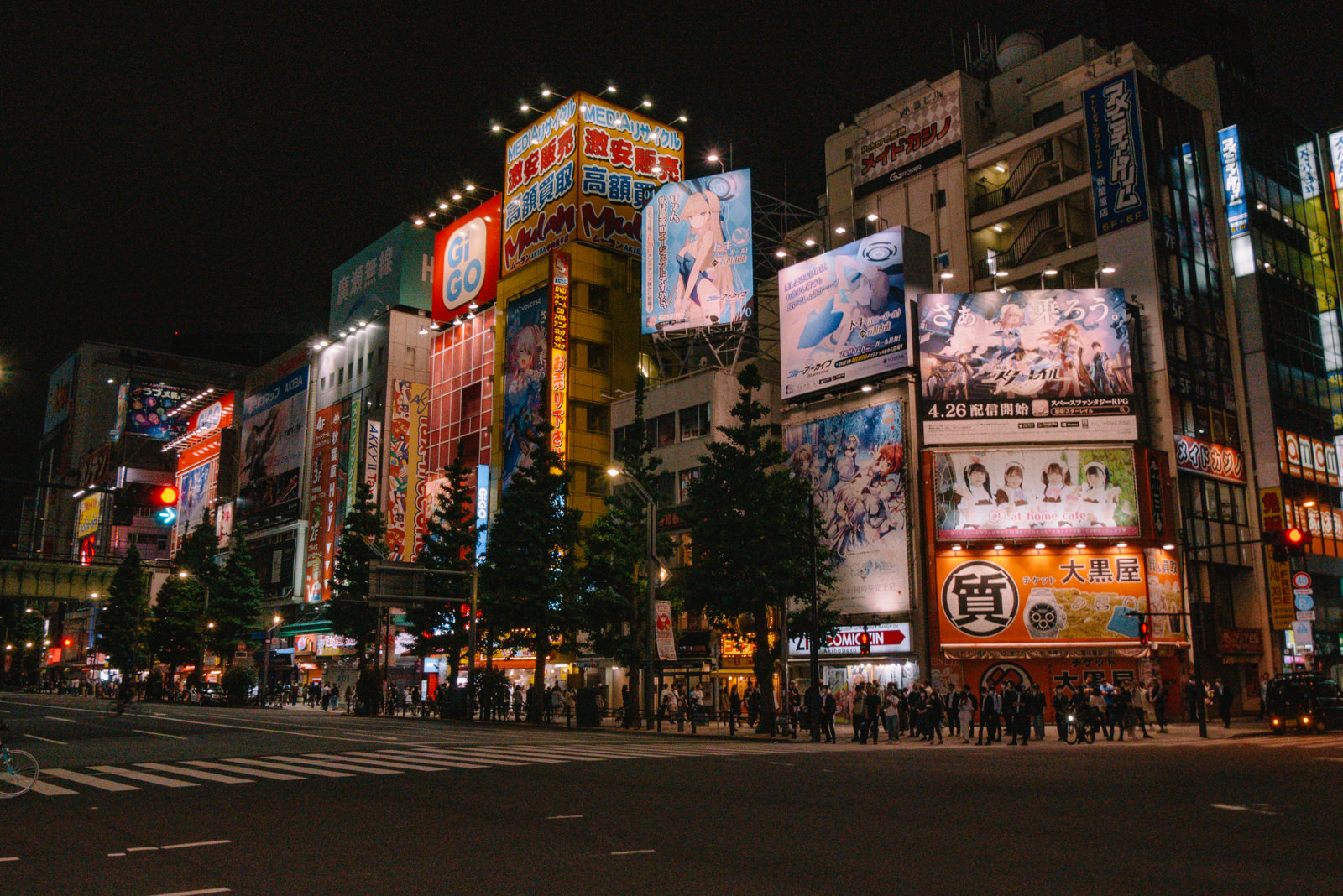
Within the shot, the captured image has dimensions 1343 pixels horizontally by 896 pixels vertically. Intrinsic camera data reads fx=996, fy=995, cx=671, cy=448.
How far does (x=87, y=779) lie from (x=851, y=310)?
118 feet

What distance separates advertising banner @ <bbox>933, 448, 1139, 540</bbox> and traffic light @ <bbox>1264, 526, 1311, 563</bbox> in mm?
16889

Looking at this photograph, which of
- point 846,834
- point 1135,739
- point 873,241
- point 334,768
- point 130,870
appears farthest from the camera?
point 873,241

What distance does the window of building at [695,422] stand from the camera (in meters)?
49.8

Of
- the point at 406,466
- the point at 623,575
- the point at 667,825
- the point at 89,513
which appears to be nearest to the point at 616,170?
the point at 406,466

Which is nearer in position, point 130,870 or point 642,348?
point 130,870

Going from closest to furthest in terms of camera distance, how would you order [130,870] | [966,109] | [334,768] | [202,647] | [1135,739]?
[130,870] < [334,768] < [1135,739] < [966,109] < [202,647]

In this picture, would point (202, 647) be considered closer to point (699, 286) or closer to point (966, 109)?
point (699, 286)

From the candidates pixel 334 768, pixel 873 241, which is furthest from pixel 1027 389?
pixel 334 768

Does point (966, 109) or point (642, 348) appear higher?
point (966, 109)

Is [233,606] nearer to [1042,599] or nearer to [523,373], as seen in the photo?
[523,373]

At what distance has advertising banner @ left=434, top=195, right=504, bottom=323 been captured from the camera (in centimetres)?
7044

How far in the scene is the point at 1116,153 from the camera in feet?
155

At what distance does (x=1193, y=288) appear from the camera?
4778 centimetres

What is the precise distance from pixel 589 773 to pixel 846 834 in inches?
291
